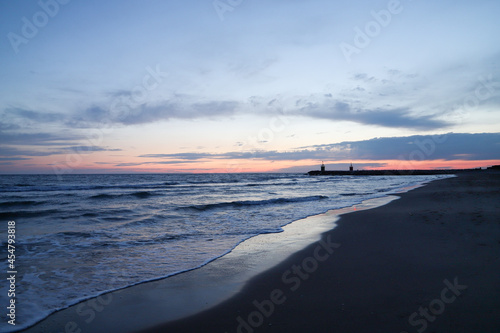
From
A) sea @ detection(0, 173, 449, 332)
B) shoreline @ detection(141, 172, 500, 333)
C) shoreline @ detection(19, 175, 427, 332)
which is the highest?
shoreline @ detection(141, 172, 500, 333)

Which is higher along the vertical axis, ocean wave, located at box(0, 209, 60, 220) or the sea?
the sea

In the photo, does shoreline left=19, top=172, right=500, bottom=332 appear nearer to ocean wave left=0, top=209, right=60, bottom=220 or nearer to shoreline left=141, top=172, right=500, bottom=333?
shoreline left=141, top=172, right=500, bottom=333

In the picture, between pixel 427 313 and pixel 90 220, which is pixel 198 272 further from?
pixel 90 220

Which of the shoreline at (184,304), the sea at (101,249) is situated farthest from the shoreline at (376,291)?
the sea at (101,249)

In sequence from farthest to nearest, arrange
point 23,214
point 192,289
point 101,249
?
point 23,214, point 101,249, point 192,289

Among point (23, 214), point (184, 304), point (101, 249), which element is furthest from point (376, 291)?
point (23, 214)

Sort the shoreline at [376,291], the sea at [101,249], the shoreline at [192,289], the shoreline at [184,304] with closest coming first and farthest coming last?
the shoreline at [376,291]
the shoreline at [184,304]
the shoreline at [192,289]
the sea at [101,249]

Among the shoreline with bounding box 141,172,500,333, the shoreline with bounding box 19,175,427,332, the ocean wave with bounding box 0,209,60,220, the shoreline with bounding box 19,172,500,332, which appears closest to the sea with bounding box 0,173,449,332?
the ocean wave with bounding box 0,209,60,220

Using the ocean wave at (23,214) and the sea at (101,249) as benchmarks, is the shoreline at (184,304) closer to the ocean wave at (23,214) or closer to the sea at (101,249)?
the sea at (101,249)

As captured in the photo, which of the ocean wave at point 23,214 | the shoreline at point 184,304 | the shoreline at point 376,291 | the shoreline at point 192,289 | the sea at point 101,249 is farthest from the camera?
the ocean wave at point 23,214

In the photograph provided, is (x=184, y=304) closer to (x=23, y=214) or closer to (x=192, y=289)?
(x=192, y=289)

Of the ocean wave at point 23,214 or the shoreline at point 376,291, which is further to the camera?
the ocean wave at point 23,214

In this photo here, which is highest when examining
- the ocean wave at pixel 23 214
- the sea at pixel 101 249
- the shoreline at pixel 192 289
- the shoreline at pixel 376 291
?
the shoreline at pixel 376 291

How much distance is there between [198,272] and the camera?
19.5 ft
